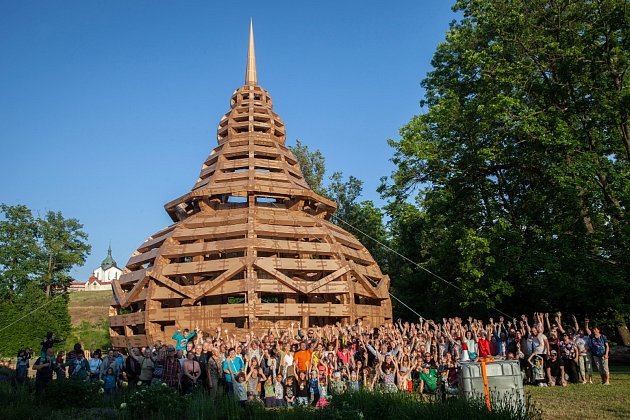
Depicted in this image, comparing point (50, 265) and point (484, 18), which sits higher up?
point (484, 18)

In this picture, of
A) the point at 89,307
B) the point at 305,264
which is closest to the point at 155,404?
the point at 305,264

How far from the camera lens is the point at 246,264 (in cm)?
1886

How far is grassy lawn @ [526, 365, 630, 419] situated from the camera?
10.7 meters

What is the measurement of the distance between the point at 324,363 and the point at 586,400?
21.4 ft

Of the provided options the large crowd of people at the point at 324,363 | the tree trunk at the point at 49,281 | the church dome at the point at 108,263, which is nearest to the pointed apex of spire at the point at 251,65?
the large crowd of people at the point at 324,363

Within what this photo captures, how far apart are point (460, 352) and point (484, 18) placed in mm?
16021

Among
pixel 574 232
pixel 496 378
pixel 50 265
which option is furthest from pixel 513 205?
pixel 50 265

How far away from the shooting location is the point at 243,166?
24.3 meters

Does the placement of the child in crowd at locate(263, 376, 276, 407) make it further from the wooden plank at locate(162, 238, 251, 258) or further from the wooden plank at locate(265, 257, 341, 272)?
the wooden plank at locate(162, 238, 251, 258)

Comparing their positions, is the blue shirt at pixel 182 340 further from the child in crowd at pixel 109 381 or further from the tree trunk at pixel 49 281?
the tree trunk at pixel 49 281

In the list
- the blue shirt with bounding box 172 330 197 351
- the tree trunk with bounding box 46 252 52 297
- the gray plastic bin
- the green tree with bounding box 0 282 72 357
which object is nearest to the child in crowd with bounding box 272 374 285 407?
the blue shirt with bounding box 172 330 197 351

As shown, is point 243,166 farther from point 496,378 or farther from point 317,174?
point 317,174

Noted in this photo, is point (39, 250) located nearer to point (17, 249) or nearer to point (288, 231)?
point (17, 249)

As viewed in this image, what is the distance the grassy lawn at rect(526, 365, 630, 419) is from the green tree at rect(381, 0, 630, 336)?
22.3ft
